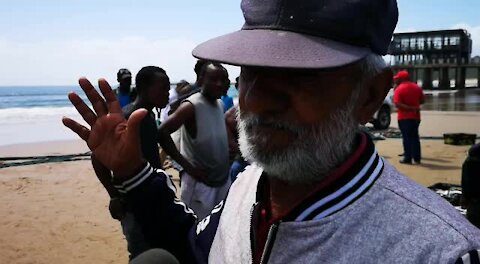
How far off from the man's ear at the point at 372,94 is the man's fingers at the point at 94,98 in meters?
0.87

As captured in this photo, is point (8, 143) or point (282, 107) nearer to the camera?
point (282, 107)

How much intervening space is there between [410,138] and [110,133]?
8.86 meters

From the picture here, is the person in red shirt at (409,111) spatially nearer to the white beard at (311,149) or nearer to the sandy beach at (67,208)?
the sandy beach at (67,208)

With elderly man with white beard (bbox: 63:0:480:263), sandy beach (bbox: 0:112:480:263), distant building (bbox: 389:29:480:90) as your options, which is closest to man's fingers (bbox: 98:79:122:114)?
elderly man with white beard (bbox: 63:0:480:263)

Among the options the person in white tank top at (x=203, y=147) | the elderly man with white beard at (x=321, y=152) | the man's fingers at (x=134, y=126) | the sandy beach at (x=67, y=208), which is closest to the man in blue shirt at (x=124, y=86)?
the sandy beach at (x=67, y=208)

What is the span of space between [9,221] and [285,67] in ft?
21.2

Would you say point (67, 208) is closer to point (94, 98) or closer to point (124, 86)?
point (124, 86)

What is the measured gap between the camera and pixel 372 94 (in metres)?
1.39

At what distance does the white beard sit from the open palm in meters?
0.51

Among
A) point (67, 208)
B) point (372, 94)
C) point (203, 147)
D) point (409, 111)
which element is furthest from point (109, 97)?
point (409, 111)

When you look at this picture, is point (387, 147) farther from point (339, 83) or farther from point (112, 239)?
point (339, 83)

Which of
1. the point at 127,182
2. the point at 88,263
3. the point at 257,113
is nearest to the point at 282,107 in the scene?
the point at 257,113

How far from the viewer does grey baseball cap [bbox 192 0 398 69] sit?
3.93 ft

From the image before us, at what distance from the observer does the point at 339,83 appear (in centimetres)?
130
